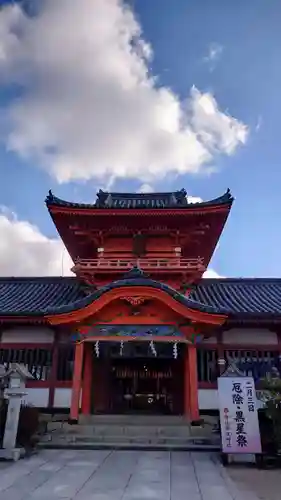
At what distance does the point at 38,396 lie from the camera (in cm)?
1486

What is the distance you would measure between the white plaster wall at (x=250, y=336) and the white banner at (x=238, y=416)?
5.76m

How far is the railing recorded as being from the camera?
16.8 meters

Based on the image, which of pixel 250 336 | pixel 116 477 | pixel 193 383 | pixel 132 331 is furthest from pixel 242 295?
pixel 116 477

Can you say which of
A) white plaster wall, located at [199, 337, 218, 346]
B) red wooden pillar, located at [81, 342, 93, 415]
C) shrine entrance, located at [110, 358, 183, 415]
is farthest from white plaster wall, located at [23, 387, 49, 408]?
white plaster wall, located at [199, 337, 218, 346]

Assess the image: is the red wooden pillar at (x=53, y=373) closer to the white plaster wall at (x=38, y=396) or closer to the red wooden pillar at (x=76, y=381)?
the white plaster wall at (x=38, y=396)

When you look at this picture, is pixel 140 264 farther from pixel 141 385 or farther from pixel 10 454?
pixel 10 454

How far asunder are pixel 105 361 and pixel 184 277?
501 cm

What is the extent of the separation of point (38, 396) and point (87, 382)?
6.30 feet

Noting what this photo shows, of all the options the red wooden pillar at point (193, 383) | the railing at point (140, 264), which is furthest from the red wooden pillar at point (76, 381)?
the red wooden pillar at point (193, 383)

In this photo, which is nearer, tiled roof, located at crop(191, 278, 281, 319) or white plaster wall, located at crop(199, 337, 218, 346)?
white plaster wall, located at crop(199, 337, 218, 346)

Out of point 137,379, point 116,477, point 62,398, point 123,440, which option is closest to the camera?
point 116,477

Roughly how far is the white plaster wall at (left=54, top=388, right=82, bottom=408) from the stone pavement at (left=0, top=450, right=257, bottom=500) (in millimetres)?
4466

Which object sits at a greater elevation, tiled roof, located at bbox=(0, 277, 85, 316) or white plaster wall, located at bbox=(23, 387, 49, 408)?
tiled roof, located at bbox=(0, 277, 85, 316)

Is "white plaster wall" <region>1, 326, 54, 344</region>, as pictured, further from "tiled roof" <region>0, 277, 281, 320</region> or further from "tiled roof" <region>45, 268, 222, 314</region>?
"tiled roof" <region>45, 268, 222, 314</region>
